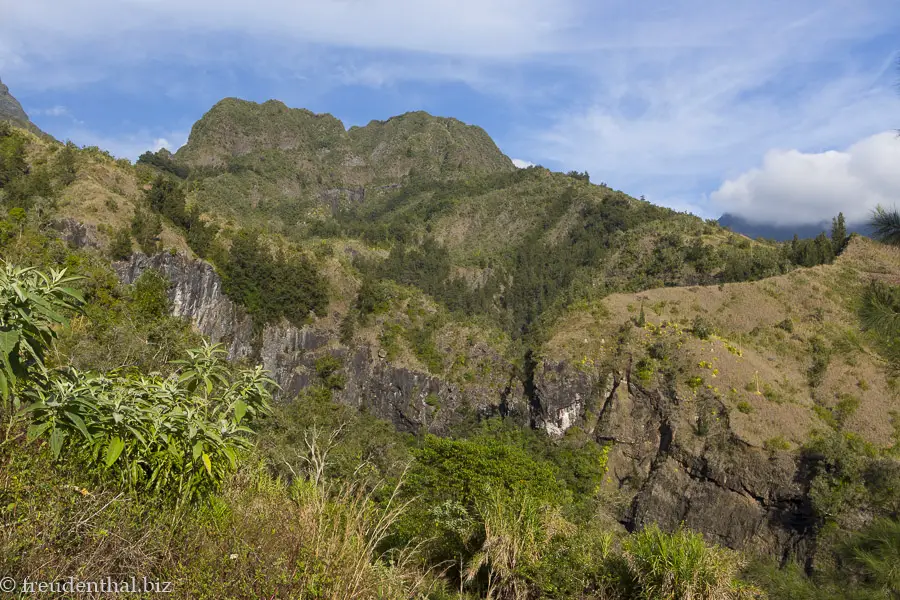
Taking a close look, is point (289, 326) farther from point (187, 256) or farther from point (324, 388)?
point (187, 256)

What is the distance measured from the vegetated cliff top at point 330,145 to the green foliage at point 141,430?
371ft

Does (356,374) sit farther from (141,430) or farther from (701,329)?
(141,430)

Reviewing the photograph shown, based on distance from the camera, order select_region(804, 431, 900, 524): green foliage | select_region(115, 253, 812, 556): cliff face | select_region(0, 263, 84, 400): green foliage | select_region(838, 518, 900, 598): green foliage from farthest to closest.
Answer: select_region(115, 253, 812, 556): cliff face → select_region(804, 431, 900, 524): green foliage → select_region(838, 518, 900, 598): green foliage → select_region(0, 263, 84, 400): green foliage

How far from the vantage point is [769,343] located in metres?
32.0

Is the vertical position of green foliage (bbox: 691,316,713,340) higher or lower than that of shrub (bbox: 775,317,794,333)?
lower

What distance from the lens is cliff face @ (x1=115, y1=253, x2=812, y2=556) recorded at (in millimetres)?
24953

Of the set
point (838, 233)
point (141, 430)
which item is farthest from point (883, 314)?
point (838, 233)

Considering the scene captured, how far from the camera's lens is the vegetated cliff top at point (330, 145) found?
4537 inches

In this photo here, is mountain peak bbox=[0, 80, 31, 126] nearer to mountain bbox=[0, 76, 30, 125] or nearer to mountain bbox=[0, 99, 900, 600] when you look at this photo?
mountain bbox=[0, 76, 30, 125]

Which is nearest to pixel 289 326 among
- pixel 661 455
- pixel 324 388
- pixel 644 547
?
pixel 324 388

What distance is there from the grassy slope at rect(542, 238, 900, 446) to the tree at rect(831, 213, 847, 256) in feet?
4.07

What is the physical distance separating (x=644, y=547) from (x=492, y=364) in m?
33.3

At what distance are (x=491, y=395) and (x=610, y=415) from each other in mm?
9486

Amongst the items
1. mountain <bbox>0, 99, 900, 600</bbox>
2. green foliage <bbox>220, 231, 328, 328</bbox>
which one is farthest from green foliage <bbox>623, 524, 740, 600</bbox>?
green foliage <bbox>220, 231, 328, 328</bbox>
